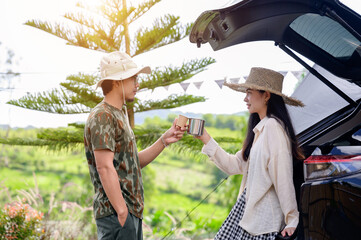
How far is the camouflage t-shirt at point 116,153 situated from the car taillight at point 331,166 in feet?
2.63

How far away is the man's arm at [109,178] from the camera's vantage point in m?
1.91

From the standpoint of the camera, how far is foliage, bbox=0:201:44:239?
11.7 ft

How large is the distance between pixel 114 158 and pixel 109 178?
0.15m

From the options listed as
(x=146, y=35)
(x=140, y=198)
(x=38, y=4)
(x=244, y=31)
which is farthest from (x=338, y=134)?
(x=38, y=4)

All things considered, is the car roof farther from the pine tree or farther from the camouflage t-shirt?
the pine tree

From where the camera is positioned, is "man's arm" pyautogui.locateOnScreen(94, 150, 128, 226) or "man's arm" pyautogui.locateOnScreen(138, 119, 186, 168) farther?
"man's arm" pyautogui.locateOnScreen(138, 119, 186, 168)

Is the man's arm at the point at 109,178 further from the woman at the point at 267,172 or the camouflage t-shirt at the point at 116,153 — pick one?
the woman at the point at 267,172

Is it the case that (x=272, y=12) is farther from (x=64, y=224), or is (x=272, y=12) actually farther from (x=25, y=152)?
(x=25, y=152)

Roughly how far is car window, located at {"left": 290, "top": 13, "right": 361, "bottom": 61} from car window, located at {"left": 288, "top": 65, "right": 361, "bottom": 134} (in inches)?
15.7

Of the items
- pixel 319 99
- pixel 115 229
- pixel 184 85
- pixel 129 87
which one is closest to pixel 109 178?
pixel 115 229

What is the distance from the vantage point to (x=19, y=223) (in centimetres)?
363

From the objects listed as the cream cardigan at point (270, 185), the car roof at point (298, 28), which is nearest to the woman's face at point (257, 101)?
the cream cardigan at point (270, 185)

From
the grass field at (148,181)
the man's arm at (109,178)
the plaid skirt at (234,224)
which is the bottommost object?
the grass field at (148,181)

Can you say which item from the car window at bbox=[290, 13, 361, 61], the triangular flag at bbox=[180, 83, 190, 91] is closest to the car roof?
the car window at bbox=[290, 13, 361, 61]
